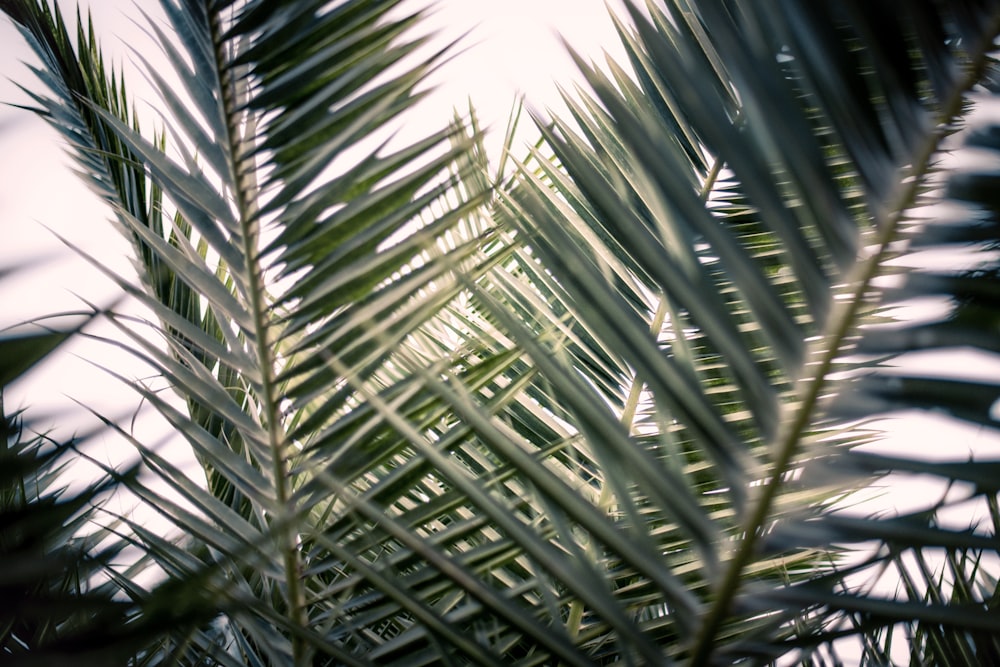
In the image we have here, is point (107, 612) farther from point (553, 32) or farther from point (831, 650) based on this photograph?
point (831, 650)

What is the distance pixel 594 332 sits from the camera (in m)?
0.55

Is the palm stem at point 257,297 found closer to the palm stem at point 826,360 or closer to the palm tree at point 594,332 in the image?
the palm tree at point 594,332

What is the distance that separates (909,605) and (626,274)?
510mm

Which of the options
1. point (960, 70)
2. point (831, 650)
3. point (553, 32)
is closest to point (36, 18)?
point (553, 32)

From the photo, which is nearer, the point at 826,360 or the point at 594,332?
the point at 826,360

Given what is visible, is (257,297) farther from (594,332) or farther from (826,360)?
(826,360)

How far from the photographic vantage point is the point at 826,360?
379 millimetres

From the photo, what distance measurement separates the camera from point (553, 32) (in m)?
0.41

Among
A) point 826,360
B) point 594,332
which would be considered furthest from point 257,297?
point 826,360

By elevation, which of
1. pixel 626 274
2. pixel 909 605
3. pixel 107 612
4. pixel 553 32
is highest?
pixel 626 274

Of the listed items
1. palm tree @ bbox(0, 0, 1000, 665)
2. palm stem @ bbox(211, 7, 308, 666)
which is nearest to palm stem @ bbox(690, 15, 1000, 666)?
palm tree @ bbox(0, 0, 1000, 665)

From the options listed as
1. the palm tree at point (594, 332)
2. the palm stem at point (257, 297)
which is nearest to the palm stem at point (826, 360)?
the palm tree at point (594, 332)

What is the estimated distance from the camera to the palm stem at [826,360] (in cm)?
37

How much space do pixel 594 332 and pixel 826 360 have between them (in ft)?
0.66
